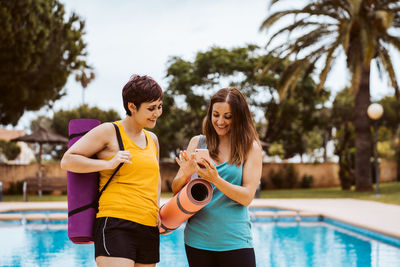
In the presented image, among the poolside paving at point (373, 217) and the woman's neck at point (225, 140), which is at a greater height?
the woman's neck at point (225, 140)

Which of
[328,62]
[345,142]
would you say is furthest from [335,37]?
[345,142]

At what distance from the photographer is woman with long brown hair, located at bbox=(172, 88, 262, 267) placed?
216 centimetres

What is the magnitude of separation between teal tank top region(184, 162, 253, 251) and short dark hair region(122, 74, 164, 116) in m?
0.49

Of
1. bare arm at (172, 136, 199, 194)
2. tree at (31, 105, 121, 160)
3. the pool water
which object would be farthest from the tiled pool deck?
tree at (31, 105, 121, 160)

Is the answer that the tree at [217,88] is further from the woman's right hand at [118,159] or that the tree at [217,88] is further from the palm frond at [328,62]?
the woman's right hand at [118,159]

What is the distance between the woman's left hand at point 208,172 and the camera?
6.71 ft

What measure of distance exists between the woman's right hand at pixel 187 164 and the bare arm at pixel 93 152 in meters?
0.26

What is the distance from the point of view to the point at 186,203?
210cm

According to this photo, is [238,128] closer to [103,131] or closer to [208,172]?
[208,172]

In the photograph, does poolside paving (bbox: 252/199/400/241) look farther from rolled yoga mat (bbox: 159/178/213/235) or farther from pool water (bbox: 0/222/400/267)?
rolled yoga mat (bbox: 159/178/213/235)

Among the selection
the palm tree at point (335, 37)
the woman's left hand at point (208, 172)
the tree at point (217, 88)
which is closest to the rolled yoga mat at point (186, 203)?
the woman's left hand at point (208, 172)

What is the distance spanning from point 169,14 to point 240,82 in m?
5.27

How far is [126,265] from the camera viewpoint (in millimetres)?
2010

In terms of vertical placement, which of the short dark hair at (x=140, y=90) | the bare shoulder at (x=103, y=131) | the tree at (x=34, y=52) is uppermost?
the tree at (x=34, y=52)
